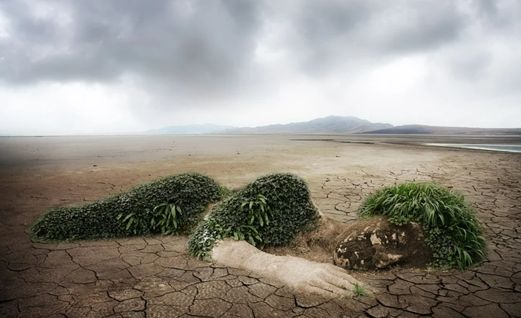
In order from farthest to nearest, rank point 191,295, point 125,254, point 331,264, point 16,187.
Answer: point 16,187
point 125,254
point 331,264
point 191,295

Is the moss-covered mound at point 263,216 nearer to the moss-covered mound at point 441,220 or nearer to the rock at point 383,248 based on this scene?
the rock at point 383,248

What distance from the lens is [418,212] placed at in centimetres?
464

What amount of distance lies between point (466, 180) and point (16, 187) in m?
14.1

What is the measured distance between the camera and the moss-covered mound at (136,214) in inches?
219

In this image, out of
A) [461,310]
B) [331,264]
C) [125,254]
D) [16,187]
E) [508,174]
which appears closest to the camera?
[461,310]

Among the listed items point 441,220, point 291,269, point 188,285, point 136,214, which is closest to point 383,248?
point 441,220

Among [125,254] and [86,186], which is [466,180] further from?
[86,186]

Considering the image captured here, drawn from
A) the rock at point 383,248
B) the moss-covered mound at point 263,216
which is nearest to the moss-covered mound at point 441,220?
the rock at point 383,248

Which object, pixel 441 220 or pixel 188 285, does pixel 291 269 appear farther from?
pixel 441 220

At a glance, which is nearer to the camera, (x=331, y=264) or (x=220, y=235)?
(x=331, y=264)

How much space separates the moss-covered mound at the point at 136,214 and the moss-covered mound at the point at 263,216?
787mm

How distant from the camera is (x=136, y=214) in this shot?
229 inches

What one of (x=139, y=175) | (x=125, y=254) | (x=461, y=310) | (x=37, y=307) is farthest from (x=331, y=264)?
(x=139, y=175)

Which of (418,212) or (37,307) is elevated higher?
(418,212)
